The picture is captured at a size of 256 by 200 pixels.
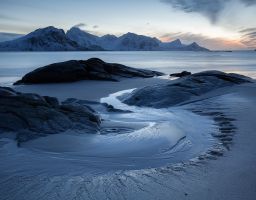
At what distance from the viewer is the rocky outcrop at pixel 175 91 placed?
→ 353 inches

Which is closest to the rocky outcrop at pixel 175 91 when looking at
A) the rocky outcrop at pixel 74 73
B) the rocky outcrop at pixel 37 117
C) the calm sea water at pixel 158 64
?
the rocky outcrop at pixel 37 117

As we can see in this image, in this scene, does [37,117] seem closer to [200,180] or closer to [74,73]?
[200,180]

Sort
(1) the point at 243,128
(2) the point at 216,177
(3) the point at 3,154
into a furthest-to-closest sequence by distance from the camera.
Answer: (1) the point at 243,128 < (3) the point at 3,154 < (2) the point at 216,177

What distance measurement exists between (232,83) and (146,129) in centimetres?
717

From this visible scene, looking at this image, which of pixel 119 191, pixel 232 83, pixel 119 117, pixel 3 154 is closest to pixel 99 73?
pixel 232 83

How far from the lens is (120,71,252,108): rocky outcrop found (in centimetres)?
898

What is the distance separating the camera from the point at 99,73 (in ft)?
52.8

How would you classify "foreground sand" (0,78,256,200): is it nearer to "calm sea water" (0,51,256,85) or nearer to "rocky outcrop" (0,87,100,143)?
"rocky outcrop" (0,87,100,143)

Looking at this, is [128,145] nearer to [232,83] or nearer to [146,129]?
[146,129]

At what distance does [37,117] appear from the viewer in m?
5.50

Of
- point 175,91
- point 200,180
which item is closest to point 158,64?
point 175,91

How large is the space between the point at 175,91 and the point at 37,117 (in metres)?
5.06

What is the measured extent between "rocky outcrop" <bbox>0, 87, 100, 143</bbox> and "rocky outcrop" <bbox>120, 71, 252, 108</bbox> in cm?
302

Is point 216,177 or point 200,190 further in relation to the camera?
point 216,177
